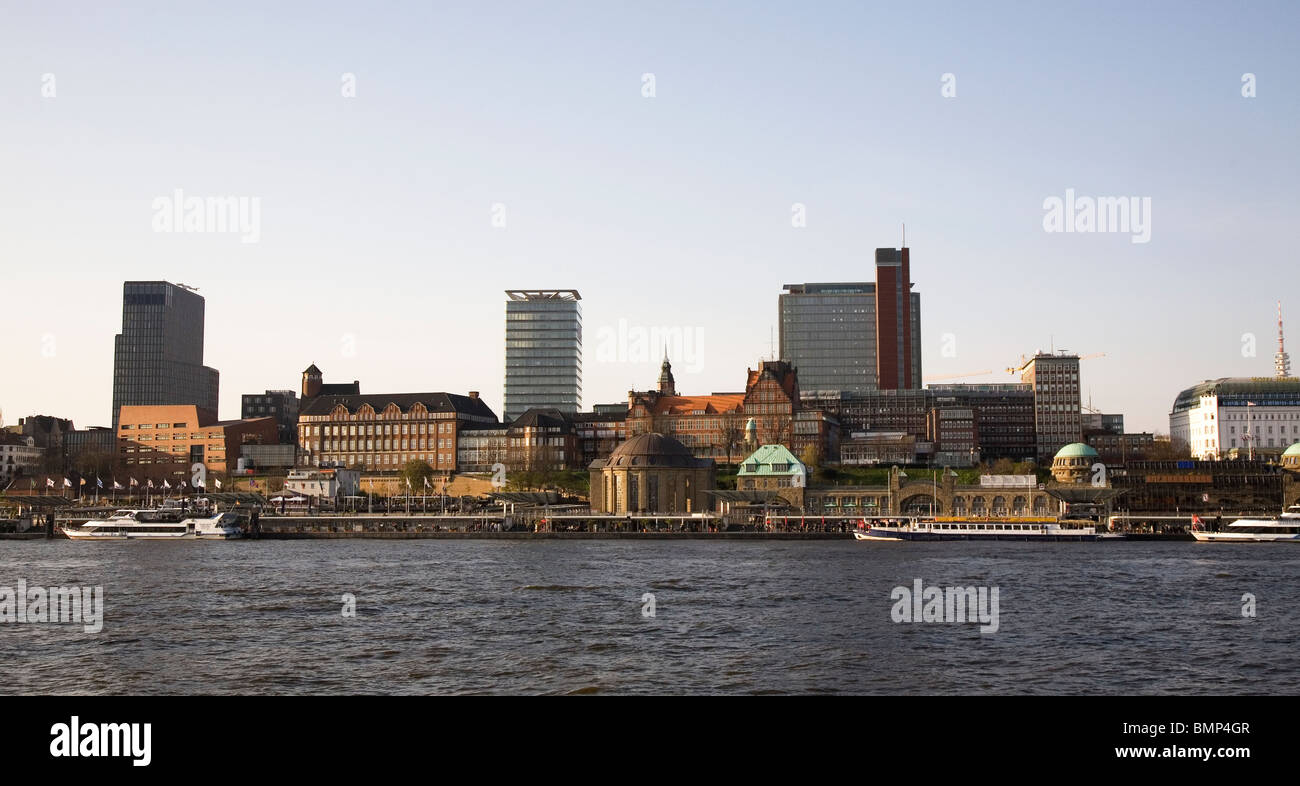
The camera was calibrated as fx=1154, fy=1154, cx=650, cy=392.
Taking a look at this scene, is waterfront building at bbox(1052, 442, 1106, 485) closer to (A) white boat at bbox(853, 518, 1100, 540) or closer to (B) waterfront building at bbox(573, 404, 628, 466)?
(A) white boat at bbox(853, 518, 1100, 540)

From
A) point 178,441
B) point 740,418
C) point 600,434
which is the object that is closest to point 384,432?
point 600,434

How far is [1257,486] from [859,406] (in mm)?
71272

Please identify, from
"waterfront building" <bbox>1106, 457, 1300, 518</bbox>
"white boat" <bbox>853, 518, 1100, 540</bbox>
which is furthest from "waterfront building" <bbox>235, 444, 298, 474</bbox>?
"waterfront building" <bbox>1106, 457, 1300, 518</bbox>

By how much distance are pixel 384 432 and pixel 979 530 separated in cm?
9288

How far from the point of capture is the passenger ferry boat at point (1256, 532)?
104 metres

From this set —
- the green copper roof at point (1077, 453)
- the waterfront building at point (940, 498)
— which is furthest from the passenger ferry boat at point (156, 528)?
the green copper roof at point (1077, 453)

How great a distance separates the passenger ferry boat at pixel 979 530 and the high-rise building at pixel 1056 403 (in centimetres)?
6978

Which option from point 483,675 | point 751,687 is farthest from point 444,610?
point 751,687

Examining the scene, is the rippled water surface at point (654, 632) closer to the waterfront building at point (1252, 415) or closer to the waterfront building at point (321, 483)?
the waterfront building at point (321, 483)

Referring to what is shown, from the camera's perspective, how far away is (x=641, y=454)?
136500 millimetres

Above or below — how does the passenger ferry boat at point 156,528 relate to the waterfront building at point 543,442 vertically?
below

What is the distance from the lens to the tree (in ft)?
506
